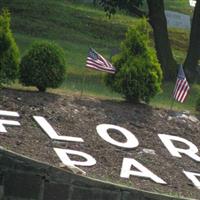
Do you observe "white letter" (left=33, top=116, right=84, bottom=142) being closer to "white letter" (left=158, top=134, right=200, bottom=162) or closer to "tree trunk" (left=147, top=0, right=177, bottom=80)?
"white letter" (left=158, top=134, right=200, bottom=162)

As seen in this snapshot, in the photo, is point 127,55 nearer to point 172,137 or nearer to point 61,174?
point 172,137

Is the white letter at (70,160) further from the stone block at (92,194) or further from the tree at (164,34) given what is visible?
the tree at (164,34)

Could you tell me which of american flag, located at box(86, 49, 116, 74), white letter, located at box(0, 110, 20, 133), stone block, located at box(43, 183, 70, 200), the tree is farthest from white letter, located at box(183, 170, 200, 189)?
the tree

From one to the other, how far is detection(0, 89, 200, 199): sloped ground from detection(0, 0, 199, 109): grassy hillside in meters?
7.79

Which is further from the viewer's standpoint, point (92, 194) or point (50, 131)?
point (50, 131)

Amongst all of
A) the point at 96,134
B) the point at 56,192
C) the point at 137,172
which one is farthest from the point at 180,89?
the point at 56,192

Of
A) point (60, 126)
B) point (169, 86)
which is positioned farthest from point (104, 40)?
point (60, 126)

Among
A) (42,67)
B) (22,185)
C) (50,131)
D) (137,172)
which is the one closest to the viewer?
(22,185)

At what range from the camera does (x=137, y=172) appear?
973 centimetres

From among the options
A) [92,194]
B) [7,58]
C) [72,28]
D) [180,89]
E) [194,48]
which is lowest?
[72,28]

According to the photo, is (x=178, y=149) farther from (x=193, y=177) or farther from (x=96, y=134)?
(x=96, y=134)

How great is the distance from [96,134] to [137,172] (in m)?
0.99

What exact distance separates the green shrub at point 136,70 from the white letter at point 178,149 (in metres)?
1.08

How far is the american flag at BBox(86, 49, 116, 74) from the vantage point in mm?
11773
